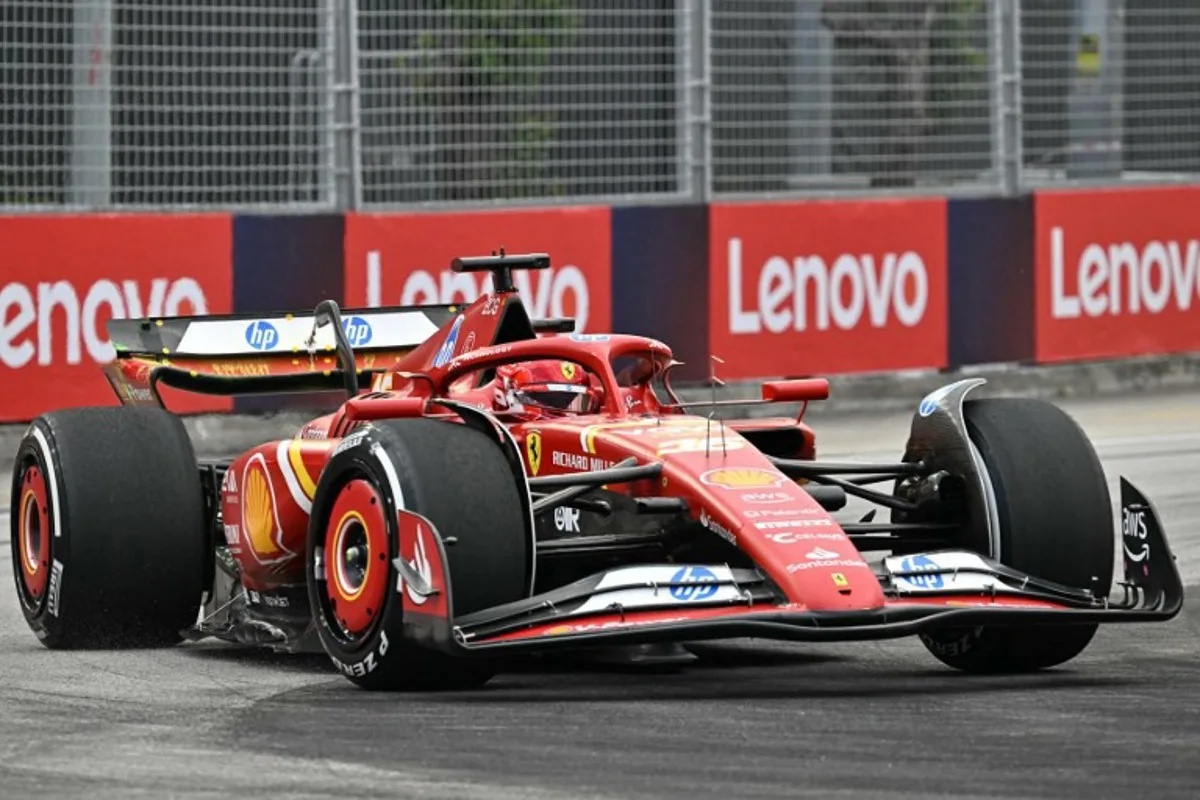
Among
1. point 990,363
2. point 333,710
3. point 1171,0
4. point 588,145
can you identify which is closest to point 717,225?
point 588,145

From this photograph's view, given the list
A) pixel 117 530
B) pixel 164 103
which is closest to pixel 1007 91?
pixel 164 103

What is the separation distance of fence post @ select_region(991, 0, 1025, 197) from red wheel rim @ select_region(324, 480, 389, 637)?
10796 millimetres

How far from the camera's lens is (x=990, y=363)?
698 inches

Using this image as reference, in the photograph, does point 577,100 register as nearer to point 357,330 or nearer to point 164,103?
point 164,103

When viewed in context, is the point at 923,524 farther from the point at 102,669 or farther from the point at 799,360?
the point at 799,360

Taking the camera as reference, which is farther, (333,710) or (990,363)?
(990,363)

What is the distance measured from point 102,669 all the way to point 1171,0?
487 inches

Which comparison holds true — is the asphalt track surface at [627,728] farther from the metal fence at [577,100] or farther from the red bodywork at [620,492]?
the metal fence at [577,100]

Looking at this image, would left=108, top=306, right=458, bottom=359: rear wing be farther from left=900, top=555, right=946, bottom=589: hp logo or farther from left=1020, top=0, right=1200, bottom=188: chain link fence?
left=1020, top=0, right=1200, bottom=188: chain link fence

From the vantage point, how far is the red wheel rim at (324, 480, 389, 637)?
24.8 ft

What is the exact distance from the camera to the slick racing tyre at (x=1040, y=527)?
26.3ft

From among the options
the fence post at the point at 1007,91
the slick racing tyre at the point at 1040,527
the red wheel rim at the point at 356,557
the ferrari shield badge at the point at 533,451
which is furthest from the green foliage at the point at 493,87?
the red wheel rim at the point at 356,557

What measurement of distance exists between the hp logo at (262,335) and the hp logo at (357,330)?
28 centimetres

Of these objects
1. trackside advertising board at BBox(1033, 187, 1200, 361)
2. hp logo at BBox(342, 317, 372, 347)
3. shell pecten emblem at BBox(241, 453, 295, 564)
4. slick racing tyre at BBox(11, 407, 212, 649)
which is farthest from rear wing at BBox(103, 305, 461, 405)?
trackside advertising board at BBox(1033, 187, 1200, 361)
